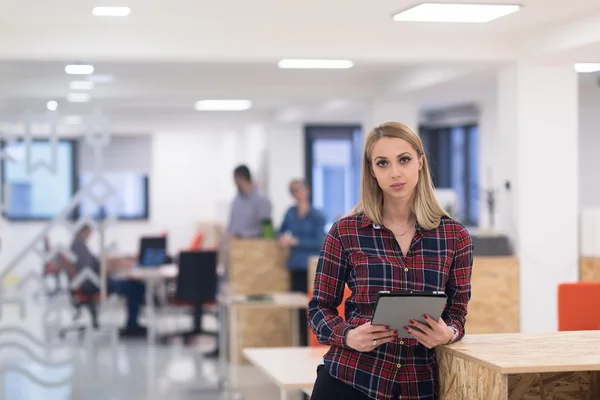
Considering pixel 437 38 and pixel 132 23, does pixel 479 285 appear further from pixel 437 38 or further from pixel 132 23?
pixel 132 23

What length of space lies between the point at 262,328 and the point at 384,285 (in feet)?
22.4

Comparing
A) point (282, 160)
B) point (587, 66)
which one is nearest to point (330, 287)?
point (587, 66)

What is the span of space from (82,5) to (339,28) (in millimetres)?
2143

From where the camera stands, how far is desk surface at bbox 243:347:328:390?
4516 millimetres

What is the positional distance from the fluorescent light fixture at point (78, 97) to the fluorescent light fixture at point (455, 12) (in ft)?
16.9

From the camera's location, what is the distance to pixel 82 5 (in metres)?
6.60

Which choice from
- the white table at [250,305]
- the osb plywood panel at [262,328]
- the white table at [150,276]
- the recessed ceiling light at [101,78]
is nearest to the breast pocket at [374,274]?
the white table at [250,305]

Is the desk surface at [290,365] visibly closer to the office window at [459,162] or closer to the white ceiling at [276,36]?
the white ceiling at [276,36]

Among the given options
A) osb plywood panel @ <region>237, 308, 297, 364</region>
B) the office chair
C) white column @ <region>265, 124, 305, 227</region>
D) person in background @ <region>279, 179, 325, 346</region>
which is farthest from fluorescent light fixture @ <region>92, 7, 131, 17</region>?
white column @ <region>265, 124, 305, 227</region>

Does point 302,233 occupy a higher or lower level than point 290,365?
higher

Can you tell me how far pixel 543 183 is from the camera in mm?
8211

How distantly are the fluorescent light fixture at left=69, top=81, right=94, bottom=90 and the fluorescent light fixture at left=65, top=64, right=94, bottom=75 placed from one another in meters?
0.88

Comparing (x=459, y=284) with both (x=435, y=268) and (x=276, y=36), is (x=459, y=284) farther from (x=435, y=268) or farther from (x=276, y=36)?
(x=276, y=36)

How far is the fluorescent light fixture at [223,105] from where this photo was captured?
12734 mm
